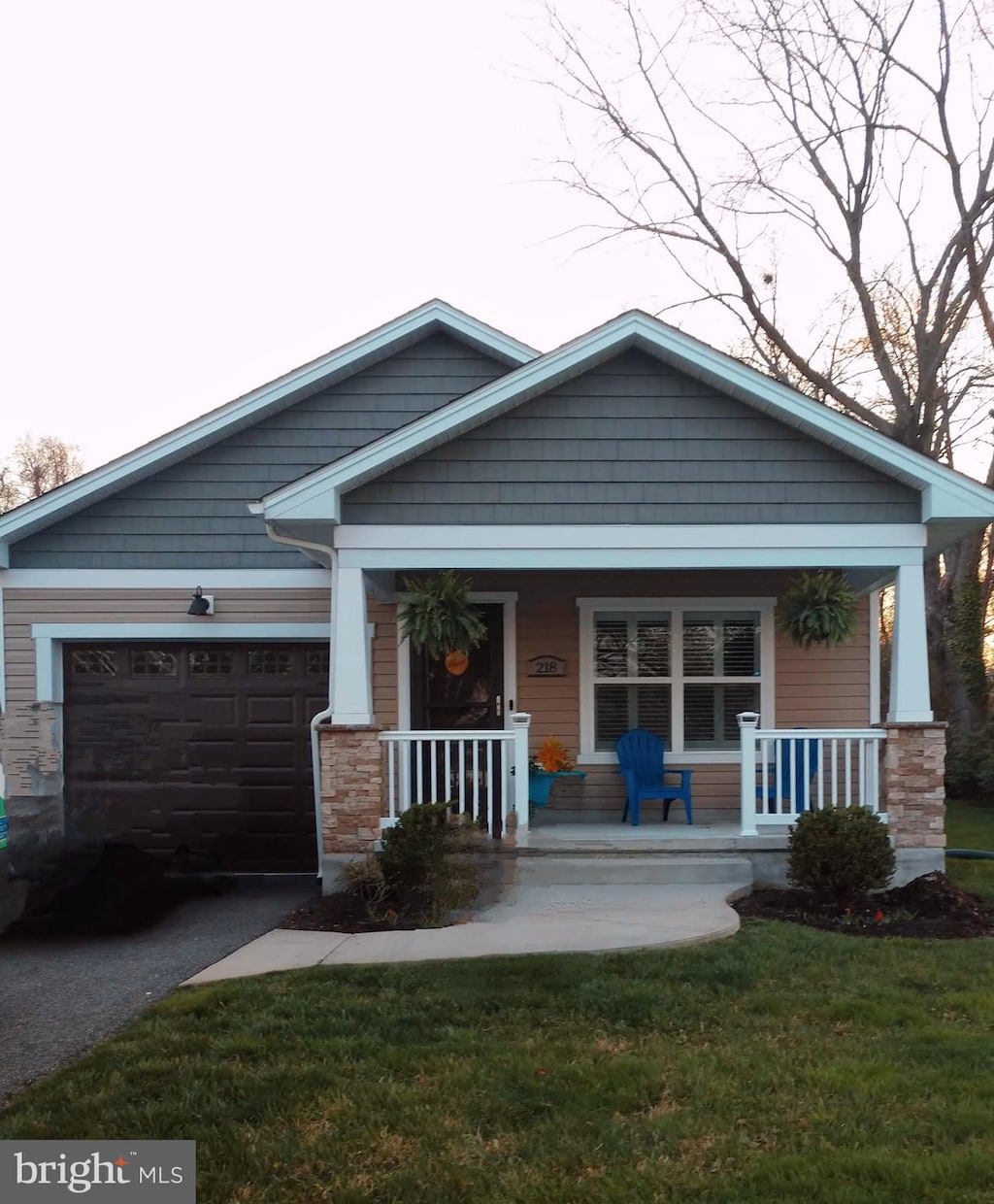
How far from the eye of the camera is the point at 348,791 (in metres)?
8.31

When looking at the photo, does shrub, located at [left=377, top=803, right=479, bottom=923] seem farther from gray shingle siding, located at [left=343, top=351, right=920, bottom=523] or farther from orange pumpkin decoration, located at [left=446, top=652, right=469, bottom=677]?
orange pumpkin decoration, located at [left=446, top=652, right=469, bottom=677]

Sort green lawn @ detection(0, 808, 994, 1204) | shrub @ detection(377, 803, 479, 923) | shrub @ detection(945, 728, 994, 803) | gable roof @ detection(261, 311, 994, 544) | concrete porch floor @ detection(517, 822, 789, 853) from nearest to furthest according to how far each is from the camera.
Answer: green lawn @ detection(0, 808, 994, 1204) < shrub @ detection(377, 803, 479, 923) < gable roof @ detection(261, 311, 994, 544) < concrete porch floor @ detection(517, 822, 789, 853) < shrub @ detection(945, 728, 994, 803)

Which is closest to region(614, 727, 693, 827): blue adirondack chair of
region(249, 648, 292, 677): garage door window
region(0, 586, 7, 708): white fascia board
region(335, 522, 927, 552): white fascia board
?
region(335, 522, 927, 552): white fascia board

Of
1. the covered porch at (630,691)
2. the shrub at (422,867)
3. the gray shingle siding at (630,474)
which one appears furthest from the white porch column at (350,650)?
the shrub at (422,867)

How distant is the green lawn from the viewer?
12.1 ft

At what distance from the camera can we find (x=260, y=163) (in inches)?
472

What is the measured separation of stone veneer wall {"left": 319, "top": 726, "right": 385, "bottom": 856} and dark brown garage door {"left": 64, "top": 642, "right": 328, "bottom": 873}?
83.7 inches

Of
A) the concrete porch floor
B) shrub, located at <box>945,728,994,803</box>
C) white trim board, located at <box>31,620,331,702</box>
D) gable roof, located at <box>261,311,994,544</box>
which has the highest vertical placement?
gable roof, located at <box>261,311,994,544</box>

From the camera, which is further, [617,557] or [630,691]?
[630,691]

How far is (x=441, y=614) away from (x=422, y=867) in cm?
185

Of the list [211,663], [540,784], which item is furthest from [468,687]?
[211,663]

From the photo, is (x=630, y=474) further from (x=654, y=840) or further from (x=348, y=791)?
(x=348, y=791)

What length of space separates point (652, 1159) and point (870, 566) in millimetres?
5571

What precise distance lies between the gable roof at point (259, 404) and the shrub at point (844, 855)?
4933 mm
